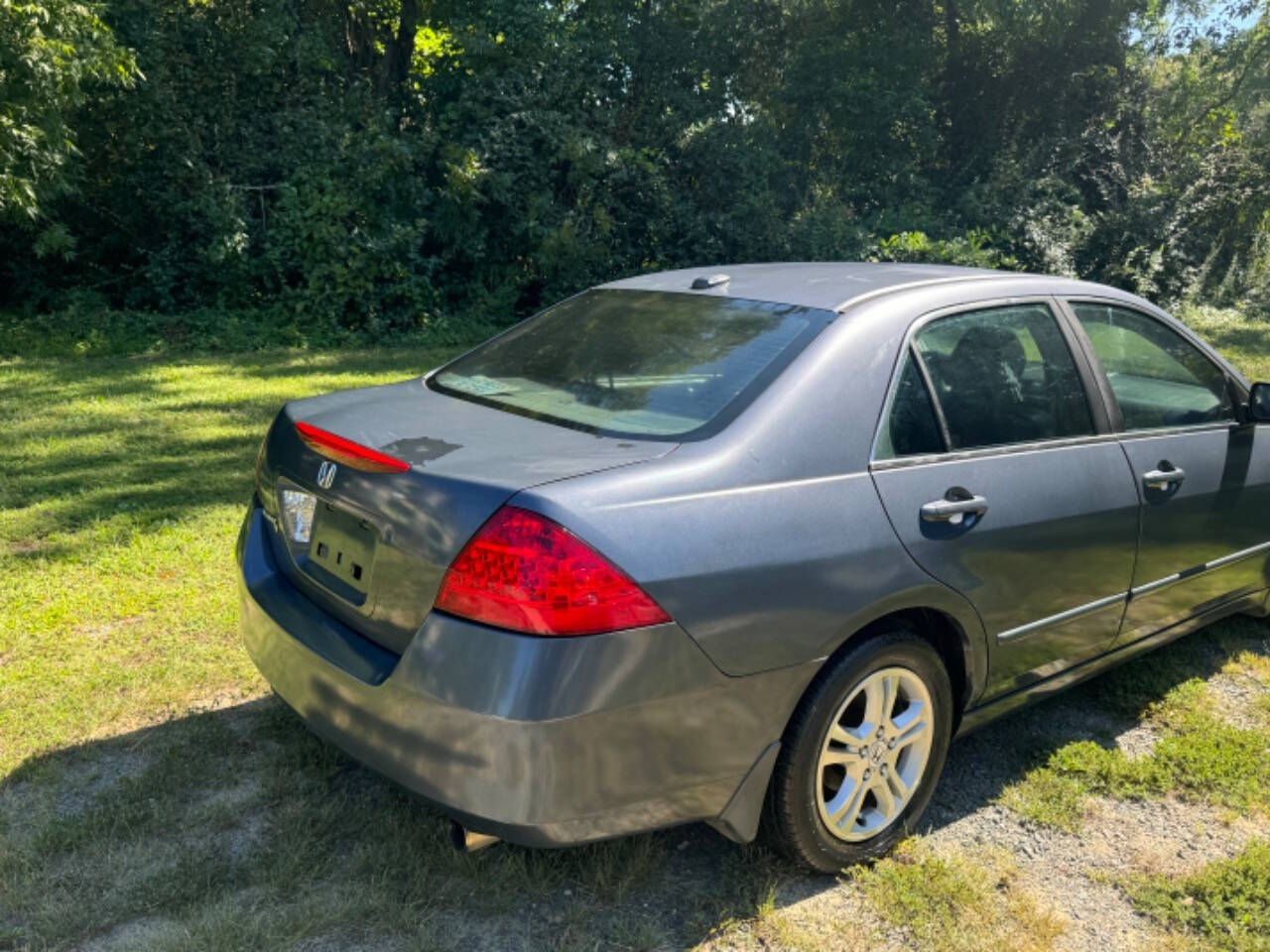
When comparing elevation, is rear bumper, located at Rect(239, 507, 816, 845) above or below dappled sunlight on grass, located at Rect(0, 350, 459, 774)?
above

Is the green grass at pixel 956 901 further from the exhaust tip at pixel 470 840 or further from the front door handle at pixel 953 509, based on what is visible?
the exhaust tip at pixel 470 840

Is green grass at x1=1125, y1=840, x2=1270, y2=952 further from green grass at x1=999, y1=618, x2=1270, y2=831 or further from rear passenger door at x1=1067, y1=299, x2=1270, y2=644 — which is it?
rear passenger door at x1=1067, y1=299, x2=1270, y2=644

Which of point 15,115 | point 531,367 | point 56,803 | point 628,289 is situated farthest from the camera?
point 15,115

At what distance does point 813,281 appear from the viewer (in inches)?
137

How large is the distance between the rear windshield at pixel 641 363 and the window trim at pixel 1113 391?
1.08 metres

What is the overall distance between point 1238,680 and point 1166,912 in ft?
5.77

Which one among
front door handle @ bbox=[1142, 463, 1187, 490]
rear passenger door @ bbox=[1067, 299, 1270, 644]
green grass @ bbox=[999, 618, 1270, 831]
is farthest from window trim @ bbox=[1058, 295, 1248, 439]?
green grass @ bbox=[999, 618, 1270, 831]

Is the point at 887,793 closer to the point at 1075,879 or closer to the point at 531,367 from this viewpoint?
the point at 1075,879

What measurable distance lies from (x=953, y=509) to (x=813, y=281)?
97cm

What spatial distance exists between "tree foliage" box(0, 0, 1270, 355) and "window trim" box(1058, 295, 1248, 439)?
32.8 feet

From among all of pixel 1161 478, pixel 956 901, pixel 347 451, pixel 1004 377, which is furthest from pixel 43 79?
A: pixel 956 901

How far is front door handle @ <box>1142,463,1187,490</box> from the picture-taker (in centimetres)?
352

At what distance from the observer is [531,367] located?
3.41 m

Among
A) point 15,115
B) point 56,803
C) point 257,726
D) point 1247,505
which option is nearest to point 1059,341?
point 1247,505
